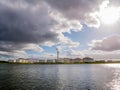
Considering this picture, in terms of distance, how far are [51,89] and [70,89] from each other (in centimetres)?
844

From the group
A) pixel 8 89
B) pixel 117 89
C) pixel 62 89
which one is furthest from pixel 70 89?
pixel 8 89

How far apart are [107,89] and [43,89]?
28.4 metres

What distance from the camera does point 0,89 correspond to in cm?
6831

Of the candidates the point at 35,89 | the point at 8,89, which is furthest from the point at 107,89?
the point at 8,89

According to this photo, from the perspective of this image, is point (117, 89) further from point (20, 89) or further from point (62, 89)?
point (20, 89)

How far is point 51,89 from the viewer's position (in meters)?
69.9

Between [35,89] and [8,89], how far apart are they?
11586mm

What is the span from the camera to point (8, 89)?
6812 cm

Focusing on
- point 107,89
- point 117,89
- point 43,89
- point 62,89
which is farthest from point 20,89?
point 117,89

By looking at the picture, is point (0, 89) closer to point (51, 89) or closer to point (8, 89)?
point (8, 89)

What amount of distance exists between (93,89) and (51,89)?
61.5 ft

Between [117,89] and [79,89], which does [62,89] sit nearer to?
[79,89]

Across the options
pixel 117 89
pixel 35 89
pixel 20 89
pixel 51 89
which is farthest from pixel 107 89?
pixel 20 89

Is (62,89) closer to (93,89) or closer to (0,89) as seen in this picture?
(93,89)
